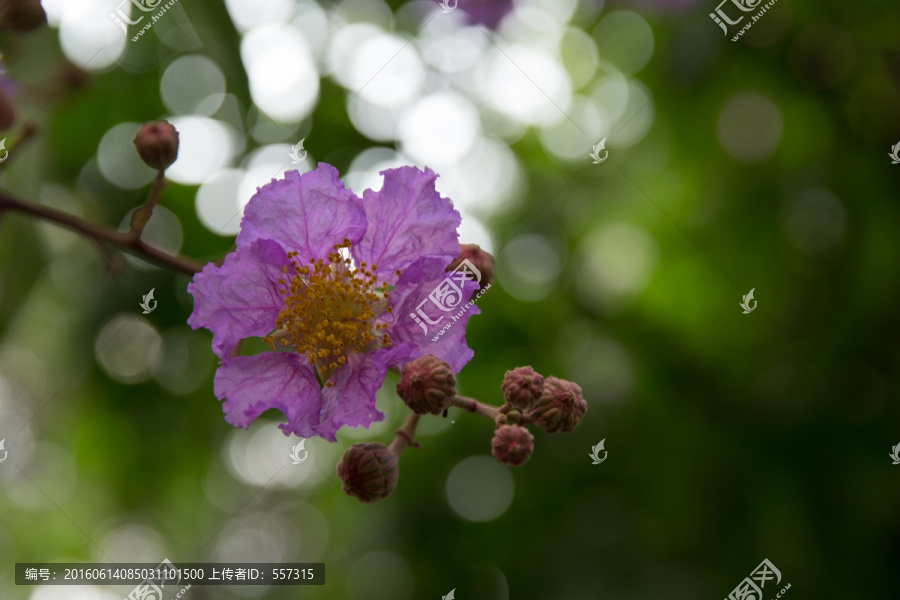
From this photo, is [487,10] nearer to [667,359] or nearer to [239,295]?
[667,359]

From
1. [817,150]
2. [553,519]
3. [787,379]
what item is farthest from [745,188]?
[553,519]

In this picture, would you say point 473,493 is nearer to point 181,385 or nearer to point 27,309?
point 181,385

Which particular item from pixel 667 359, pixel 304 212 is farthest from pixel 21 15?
pixel 667 359

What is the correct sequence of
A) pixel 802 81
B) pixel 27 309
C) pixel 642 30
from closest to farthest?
pixel 27 309, pixel 802 81, pixel 642 30

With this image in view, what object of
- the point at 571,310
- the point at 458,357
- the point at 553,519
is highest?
the point at 458,357

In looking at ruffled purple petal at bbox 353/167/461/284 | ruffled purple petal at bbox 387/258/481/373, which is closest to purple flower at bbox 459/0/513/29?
ruffled purple petal at bbox 353/167/461/284
